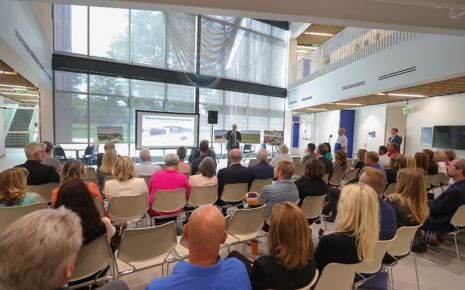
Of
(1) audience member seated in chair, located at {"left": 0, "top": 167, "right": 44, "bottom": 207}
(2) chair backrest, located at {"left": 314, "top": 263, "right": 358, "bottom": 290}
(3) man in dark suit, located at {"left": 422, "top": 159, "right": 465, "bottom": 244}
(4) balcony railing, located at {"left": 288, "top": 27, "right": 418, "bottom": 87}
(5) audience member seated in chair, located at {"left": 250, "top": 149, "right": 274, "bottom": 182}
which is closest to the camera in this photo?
(2) chair backrest, located at {"left": 314, "top": 263, "right": 358, "bottom": 290}

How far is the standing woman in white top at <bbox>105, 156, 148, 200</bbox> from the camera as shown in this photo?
323 centimetres

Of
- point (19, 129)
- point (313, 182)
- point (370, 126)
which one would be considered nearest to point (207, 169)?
point (313, 182)

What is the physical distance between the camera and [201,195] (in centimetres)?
384

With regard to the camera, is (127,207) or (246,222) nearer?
(246,222)

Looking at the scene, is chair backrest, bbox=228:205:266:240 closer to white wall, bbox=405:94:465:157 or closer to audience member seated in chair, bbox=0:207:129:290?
audience member seated in chair, bbox=0:207:129:290

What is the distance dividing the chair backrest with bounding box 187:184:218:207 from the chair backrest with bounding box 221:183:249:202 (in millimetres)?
191

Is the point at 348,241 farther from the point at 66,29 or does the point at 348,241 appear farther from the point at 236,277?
the point at 66,29

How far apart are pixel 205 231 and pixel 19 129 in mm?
19788

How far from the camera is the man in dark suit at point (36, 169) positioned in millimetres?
3615

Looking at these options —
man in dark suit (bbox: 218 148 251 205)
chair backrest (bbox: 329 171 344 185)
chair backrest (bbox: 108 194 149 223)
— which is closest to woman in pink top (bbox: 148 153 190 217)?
chair backrest (bbox: 108 194 149 223)

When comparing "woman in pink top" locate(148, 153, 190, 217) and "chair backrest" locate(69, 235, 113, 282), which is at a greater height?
"woman in pink top" locate(148, 153, 190, 217)

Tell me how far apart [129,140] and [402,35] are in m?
8.59

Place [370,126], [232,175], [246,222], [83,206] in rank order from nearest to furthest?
1. [83,206]
2. [246,222]
3. [232,175]
4. [370,126]

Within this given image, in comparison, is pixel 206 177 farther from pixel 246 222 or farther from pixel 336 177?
pixel 336 177
